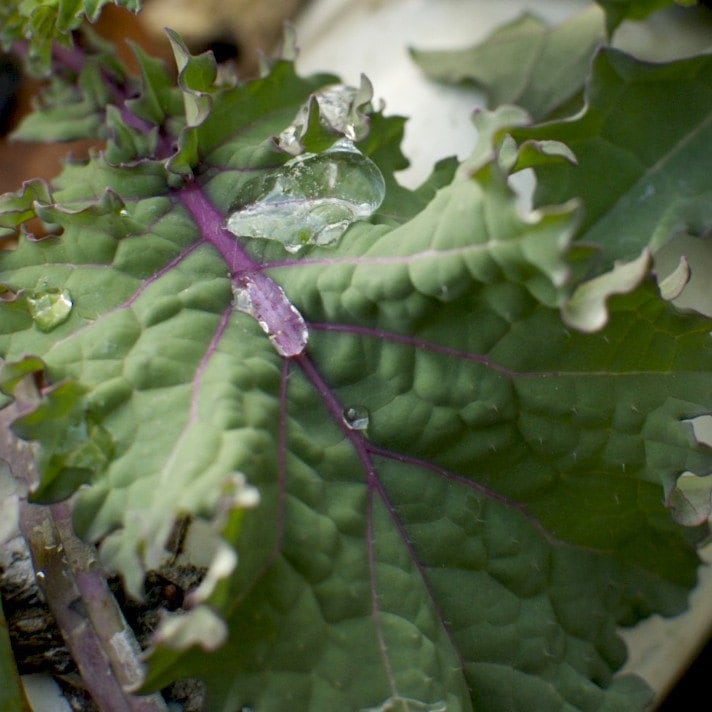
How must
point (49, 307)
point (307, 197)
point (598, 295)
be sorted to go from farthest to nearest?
point (307, 197)
point (49, 307)
point (598, 295)

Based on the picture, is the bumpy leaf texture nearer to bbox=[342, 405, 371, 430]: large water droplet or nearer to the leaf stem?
bbox=[342, 405, 371, 430]: large water droplet

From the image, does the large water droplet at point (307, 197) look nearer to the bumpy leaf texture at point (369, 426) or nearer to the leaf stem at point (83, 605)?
the bumpy leaf texture at point (369, 426)

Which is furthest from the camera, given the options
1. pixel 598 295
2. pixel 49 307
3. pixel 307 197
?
pixel 307 197

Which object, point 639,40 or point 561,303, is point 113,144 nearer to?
point 561,303

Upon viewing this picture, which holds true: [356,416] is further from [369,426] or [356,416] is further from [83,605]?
[83,605]

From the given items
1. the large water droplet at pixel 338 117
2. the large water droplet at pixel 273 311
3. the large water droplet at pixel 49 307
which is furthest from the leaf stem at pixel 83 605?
the large water droplet at pixel 338 117

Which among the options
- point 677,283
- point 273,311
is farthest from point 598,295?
point 273,311

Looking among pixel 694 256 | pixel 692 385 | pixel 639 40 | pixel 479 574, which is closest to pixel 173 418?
pixel 479 574
